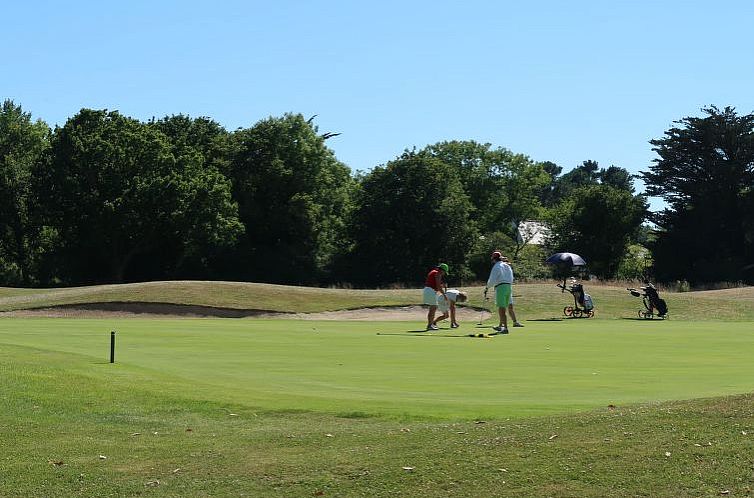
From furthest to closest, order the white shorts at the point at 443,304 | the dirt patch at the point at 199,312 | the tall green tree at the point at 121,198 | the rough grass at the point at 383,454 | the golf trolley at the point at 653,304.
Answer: the tall green tree at the point at 121,198 → the dirt patch at the point at 199,312 → the golf trolley at the point at 653,304 → the white shorts at the point at 443,304 → the rough grass at the point at 383,454

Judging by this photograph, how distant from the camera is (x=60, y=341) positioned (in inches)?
1057

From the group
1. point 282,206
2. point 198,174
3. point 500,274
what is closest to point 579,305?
point 500,274

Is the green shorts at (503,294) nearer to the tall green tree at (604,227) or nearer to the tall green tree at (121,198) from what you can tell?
the tall green tree at (121,198)

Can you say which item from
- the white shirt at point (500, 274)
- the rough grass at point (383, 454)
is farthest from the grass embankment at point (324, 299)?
the rough grass at point (383, 454)

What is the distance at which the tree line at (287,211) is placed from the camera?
3219 inches

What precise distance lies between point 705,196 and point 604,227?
36.2 feet

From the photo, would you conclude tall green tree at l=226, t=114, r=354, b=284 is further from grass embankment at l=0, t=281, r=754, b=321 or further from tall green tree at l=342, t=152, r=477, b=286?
grass embankment at l=0, t=281, r=754, b=321

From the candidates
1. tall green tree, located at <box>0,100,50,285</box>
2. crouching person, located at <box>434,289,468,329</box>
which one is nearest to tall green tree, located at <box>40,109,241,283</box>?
tall green tree, located at <box>0,100,50,285</box>

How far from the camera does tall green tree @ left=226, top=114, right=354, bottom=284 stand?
90.2m

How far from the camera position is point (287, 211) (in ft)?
302

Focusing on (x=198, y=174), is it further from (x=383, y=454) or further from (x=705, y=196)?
(x=383, y=454)

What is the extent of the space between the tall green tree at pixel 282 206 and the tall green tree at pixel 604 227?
2385 centimetres

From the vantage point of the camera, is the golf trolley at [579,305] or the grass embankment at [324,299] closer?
the golf trolley at [579,305]

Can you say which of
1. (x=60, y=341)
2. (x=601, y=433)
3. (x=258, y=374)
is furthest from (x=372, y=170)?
(x=601, y=433)
